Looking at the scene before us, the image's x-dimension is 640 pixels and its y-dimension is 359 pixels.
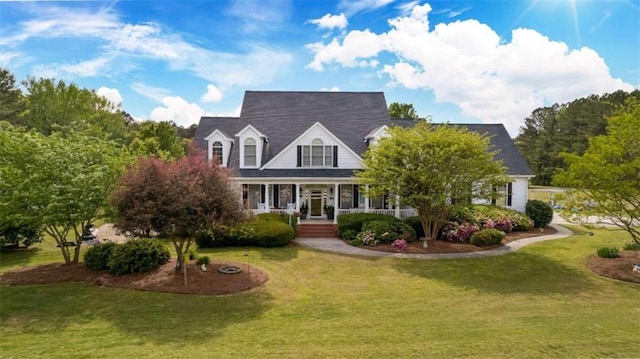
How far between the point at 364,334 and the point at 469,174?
12.4 metres

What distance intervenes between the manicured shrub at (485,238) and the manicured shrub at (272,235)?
31.7ft

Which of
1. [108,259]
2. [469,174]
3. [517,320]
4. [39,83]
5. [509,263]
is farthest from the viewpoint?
[39,83]

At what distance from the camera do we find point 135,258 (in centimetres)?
1295

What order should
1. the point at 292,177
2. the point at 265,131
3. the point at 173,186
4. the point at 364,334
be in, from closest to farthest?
the point at 364,334 → the point at 173,186 → the point at 292,177 → the point at 265,131

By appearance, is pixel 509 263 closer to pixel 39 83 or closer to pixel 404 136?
pixel 404 136

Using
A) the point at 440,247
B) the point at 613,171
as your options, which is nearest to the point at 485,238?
the point at 440,247

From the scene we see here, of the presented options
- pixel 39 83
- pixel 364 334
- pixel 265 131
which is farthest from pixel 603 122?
pixel 39 83

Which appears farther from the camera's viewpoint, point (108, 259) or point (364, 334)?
point (108, 259)

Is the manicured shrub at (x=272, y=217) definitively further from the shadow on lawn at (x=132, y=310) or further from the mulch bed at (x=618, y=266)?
the mulch bed at (x=618, y=266)

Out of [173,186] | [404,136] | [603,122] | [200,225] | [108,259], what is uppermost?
[603,122]

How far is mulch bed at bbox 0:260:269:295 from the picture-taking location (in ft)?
38.4

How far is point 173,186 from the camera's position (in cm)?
1130

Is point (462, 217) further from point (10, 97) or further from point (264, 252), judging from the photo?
point (10, 97)

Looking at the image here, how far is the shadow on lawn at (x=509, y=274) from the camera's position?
12.6 meters
